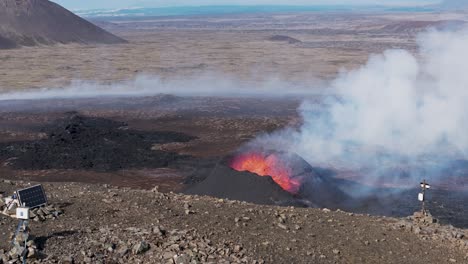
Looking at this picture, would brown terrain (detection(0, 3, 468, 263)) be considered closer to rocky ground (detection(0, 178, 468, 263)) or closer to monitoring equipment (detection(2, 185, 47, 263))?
rocky ground (detection(0, 178, 468, 263))

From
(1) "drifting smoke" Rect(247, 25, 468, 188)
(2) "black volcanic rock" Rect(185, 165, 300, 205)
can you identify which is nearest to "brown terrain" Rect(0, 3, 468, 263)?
(2) "black volcanic rock" Rect(185, 165, 300, 205)

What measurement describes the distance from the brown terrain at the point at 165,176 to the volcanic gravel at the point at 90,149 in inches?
4.5

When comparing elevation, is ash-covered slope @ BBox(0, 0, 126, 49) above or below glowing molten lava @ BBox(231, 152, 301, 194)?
above

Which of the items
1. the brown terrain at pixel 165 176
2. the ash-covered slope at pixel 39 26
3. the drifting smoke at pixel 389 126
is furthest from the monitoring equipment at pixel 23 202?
the ash-covered slope at pixel 39 26

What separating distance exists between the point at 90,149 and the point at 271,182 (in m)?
18.7

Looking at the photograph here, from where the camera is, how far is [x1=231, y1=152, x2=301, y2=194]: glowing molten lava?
31094 millimetres

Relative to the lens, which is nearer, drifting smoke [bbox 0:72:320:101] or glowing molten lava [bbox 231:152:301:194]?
glowing molten lava [bbox 231:152:301:194]

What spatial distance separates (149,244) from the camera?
15875 millimetres

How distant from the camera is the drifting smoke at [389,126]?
39.8 metres

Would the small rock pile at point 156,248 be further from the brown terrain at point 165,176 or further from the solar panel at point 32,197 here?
the solar panel at point 32,197

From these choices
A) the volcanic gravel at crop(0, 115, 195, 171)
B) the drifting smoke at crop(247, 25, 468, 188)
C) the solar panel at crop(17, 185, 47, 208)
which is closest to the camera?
the solar panel at crop(17, 185, 47, 208)

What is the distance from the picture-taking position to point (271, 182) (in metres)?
28.6

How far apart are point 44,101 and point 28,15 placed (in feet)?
239

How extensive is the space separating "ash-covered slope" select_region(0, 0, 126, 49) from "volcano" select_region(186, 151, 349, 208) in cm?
9927
